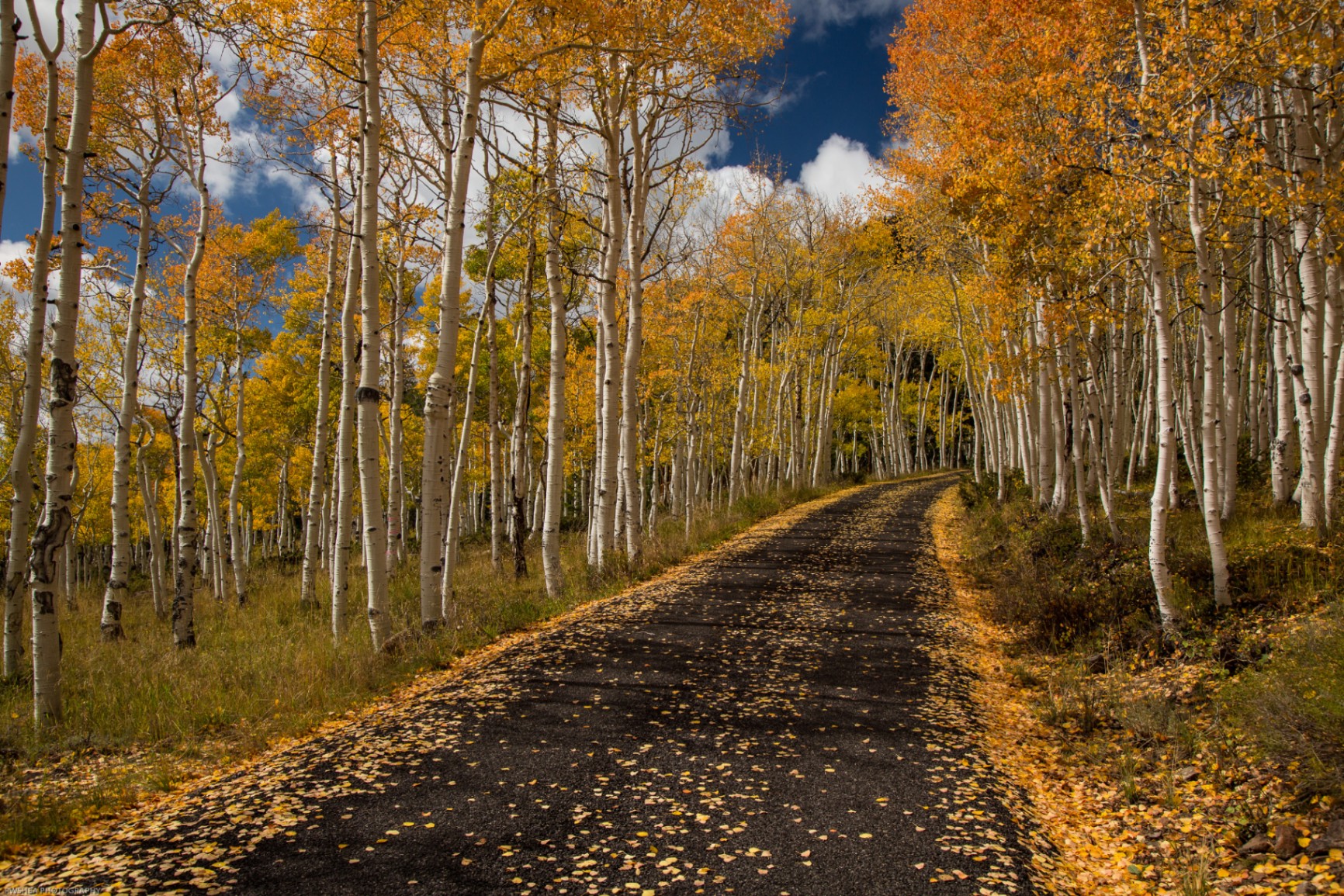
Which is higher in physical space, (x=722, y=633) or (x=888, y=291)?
(x=888, y=291)

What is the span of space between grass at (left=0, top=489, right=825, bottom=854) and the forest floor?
521 cm

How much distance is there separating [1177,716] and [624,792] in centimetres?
412

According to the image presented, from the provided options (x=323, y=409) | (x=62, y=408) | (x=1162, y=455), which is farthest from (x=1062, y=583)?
(x=323, y=409)

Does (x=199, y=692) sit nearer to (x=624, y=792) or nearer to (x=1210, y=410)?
(x=624, y=792)

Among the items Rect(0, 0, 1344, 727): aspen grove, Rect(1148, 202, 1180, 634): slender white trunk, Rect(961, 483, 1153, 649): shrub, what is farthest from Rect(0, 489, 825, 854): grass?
Rect(1148, 202, 1180, 634): slender white trunk

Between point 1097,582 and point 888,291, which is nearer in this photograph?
point 1097,582

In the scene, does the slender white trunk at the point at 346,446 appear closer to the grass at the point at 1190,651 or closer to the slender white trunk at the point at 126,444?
the slender white trunk at the point at 126,444

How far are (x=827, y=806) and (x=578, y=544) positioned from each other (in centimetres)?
1707

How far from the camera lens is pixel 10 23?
15.9 ft

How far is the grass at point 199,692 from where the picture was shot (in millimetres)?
4434

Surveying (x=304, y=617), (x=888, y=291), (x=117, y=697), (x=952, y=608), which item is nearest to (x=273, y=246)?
(x=304, y=617)

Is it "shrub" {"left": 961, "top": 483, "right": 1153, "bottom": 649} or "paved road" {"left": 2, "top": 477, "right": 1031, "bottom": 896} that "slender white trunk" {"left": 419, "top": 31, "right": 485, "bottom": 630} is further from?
"shrub" {"left": 961, "top": 483, "right": 1153, "bottom": 649}

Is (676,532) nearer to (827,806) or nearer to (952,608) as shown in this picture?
(952,608)

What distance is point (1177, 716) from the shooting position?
5191 millimetres
